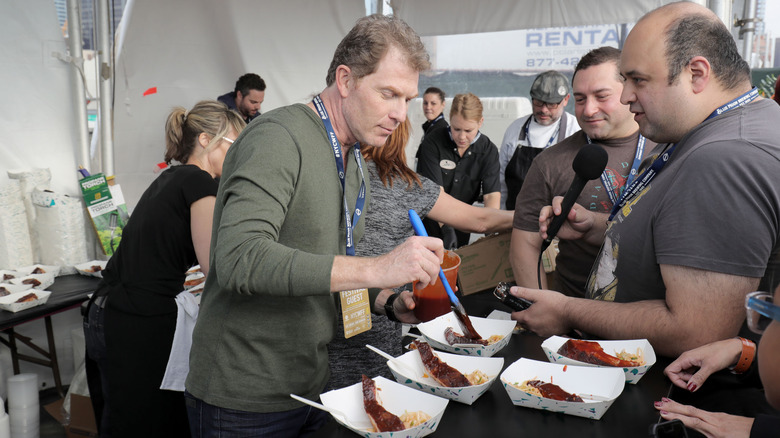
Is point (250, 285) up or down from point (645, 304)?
up

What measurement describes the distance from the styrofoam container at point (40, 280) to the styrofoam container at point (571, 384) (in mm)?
2619

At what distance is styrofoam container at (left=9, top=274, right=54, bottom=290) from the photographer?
2873 millimetres

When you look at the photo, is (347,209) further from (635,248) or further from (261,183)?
(635,248)

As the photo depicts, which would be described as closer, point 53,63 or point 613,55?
point 613,55

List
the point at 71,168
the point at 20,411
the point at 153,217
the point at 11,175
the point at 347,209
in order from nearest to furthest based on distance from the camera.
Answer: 1. the point at 347,209
2. the point at 153,217
3. the point at 20,411
4. the point at 11,175
5. the point at 71,168

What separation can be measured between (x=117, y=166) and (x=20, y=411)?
1801 mm

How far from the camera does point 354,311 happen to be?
4.96 feet

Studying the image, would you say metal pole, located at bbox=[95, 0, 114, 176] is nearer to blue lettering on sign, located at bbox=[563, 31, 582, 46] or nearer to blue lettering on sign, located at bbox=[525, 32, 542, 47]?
blue lettering on sign, located at bbox=[525, 32, 542, 47]

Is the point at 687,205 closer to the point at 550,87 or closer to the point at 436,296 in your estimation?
the point at 436,296

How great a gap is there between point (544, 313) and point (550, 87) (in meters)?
3.04

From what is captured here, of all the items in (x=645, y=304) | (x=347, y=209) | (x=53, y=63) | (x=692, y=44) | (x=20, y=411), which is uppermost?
(x=53, y=63)

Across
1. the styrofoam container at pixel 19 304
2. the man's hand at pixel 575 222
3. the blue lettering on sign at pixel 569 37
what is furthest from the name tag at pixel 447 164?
the blue lettering on sign at pixel 569 37

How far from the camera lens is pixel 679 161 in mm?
1351

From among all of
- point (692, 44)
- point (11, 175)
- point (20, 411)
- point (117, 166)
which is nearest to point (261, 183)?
point (692, 44)
